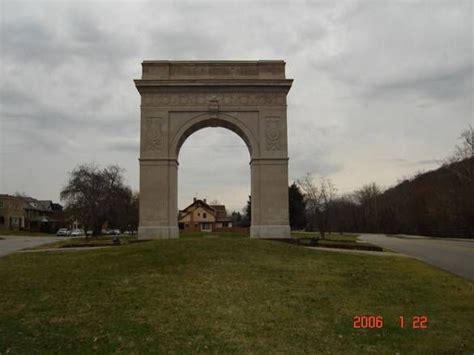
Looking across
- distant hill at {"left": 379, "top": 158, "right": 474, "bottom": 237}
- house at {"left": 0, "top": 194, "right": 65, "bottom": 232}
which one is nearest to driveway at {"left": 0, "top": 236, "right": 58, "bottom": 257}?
house at {"left": 0, "top": 194, "right": 65, "bottom": 232}

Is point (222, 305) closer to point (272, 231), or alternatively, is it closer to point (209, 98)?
Answer: point (272, 231)

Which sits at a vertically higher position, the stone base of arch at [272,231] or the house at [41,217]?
the house at [41,217]

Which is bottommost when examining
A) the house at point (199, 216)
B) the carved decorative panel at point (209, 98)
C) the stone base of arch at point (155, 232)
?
the stone base of arch at point (155, 232)

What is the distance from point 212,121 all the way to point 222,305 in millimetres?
20816

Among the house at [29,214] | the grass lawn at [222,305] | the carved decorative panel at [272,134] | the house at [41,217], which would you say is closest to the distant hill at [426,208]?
the carved decorative panel at [272,134]

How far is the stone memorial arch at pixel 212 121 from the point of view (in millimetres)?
29031

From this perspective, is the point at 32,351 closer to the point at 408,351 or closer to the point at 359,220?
the point at 408,351

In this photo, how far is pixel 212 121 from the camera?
29.8m

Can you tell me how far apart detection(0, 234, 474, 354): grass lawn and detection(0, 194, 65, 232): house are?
66.8m

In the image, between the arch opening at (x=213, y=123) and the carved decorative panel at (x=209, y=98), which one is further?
the carved decorative panel at (x=209, y=98)
